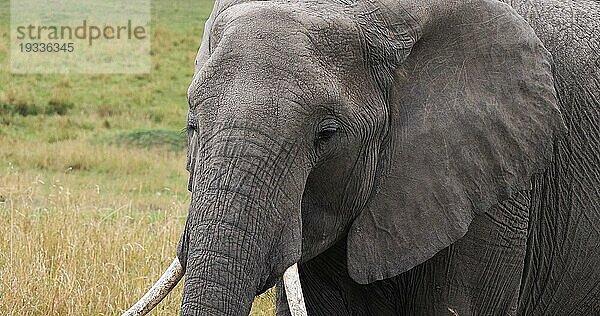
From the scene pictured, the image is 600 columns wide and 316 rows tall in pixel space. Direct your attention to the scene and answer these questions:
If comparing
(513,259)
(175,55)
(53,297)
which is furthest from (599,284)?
(175,55)

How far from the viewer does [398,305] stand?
12.4 feet

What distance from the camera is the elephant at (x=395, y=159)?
2998 millimetres

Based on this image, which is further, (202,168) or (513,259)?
(513,259)

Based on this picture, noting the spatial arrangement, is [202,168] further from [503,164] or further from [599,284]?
[599,284]

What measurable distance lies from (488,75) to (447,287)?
0.66 metres

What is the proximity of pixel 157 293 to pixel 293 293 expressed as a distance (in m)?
0.41

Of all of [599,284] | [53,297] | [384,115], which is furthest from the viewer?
[53,297]

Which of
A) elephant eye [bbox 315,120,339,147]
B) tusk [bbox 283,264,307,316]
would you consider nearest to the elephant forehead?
elephant eye [bbox 315,120,339,147]

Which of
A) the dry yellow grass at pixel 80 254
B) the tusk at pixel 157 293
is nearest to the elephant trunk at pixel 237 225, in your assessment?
the tusk at pixel 157 293

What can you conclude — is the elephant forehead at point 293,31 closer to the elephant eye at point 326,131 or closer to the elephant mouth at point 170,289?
the elephant eye at point 326,131

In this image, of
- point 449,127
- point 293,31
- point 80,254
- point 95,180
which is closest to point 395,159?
point 449,127

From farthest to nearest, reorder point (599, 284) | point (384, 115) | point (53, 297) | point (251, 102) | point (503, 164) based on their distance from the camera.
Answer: point (53, 297)
point (599, 284)
point (503, 164)
point (384, 115)
point (251, 102)

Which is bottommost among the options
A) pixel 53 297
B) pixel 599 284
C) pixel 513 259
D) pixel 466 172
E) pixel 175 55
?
pixel 175 55

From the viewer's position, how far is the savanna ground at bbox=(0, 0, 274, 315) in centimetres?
614
